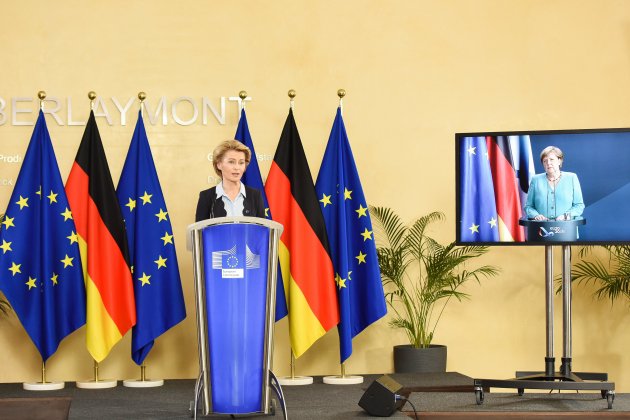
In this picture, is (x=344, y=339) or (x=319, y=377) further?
(x=319, y=377)

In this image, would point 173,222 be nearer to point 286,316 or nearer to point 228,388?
point 286,316

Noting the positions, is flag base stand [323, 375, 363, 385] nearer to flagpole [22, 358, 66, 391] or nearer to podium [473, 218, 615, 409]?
podium [473, 218, 615, 409]

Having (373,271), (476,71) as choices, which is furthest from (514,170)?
(476,71)

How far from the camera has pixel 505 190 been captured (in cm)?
566

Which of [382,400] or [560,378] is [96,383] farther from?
[560,378]

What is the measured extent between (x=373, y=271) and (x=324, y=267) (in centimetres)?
38

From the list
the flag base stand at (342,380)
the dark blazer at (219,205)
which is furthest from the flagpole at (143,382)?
the dark blazer at (219,205)

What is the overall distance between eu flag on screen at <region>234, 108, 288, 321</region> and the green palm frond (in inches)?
34.8

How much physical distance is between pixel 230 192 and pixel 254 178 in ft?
3.28

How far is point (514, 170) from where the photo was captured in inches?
223

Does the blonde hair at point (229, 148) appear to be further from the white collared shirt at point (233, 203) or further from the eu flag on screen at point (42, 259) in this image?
the eu flag on screen at point (42, 259)

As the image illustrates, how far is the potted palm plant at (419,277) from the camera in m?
6.82

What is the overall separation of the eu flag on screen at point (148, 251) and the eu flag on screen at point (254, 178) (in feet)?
2.10

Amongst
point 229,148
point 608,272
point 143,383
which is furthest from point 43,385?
point 608,272
